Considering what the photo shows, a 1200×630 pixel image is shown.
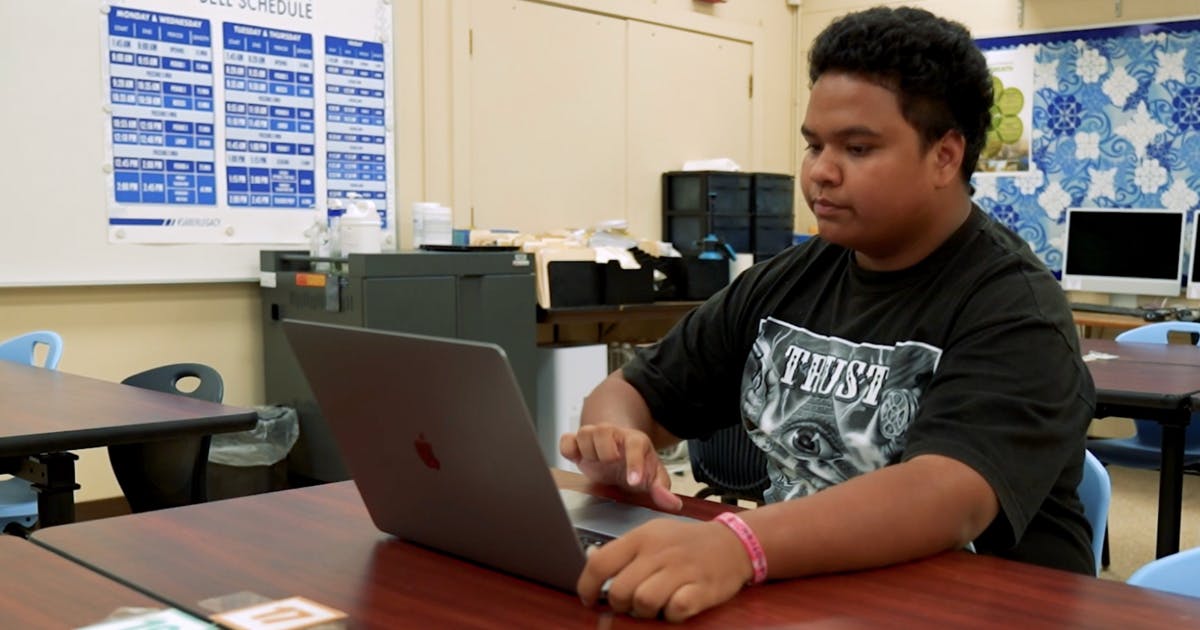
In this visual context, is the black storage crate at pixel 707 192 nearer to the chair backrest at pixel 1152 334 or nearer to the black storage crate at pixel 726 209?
the black storage crate at pixel 726 209

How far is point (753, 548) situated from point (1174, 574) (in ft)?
1.46

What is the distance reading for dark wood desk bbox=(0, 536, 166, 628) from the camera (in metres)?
0.91

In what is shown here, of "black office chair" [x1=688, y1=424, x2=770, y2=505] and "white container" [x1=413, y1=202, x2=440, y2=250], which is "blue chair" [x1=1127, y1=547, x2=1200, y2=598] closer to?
"black office chair" [x1=688, y1=424, x2=770, y2=505]

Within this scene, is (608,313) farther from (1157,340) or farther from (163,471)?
(163,471)

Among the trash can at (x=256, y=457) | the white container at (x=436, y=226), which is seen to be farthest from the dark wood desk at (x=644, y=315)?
the trash can at (x=256, y=457)

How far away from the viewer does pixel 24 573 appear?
3.42ft

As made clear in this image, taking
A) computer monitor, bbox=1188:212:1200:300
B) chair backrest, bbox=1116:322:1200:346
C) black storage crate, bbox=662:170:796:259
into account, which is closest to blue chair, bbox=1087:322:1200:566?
chair backrest, bbox=1116:322:1200:346

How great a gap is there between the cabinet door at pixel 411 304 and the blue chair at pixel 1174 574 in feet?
9.61

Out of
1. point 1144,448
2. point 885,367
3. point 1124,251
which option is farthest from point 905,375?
point 1124,251

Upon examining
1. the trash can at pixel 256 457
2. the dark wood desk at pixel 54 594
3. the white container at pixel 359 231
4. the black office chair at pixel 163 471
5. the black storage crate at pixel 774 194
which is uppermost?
the black storage crate at pixel 774 194

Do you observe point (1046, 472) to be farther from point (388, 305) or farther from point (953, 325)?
point (388, 305)

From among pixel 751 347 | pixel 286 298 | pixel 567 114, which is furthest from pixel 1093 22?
pixel 751 347

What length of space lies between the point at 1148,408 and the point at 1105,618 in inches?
73.4

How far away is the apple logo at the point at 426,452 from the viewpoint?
3.30 feet
